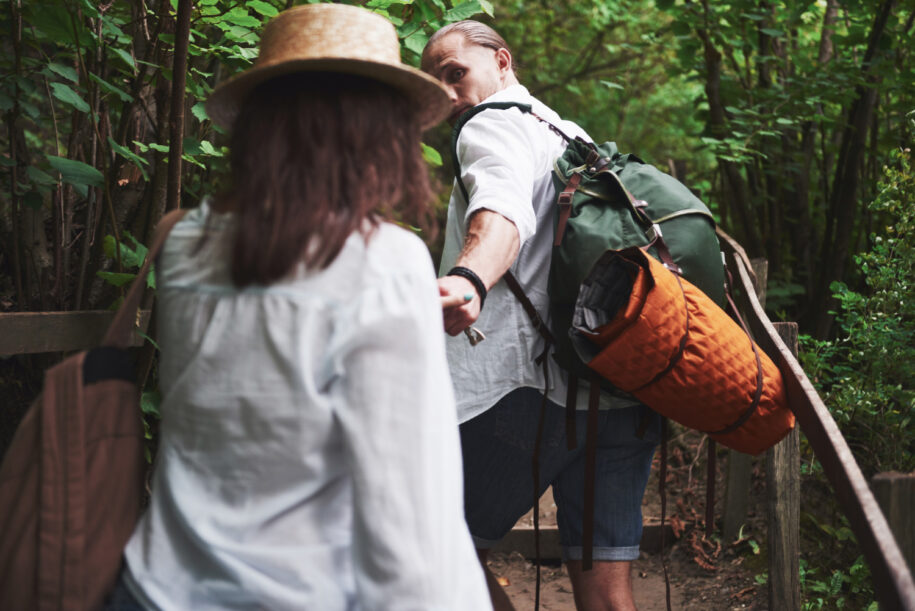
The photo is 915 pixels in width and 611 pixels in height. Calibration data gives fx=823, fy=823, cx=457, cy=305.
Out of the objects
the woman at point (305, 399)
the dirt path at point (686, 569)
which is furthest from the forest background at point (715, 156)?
the woman at point (305, 399)

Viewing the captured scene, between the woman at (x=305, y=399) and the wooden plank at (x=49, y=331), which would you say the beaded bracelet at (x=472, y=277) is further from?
the wooden plank at (x=49, y=331)

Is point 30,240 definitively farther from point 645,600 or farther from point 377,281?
point 645,600

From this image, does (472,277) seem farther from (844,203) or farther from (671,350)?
Result: (844,203)

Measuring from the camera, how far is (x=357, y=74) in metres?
1.30

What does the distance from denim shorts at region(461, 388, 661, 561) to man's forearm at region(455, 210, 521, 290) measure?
448mm

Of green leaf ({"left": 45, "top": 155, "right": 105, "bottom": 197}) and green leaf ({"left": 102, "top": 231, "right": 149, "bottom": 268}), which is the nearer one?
green leaf ({"left": 45, "top": 155, "right": 105, "bottom": 197})

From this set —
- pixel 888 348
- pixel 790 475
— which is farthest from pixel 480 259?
pixel 888 348

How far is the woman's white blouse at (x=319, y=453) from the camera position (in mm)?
1057

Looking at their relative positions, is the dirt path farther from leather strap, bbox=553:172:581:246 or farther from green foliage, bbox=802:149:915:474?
leather strap, bbox=553:172:581:246

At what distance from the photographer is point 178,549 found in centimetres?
116

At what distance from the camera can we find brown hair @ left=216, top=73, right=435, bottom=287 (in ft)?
3.74

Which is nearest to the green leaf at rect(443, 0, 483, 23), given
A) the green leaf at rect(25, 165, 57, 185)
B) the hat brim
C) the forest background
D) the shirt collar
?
the forest background

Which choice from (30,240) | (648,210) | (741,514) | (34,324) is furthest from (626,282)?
(741,514)

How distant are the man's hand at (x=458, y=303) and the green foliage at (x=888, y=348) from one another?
2.21m
